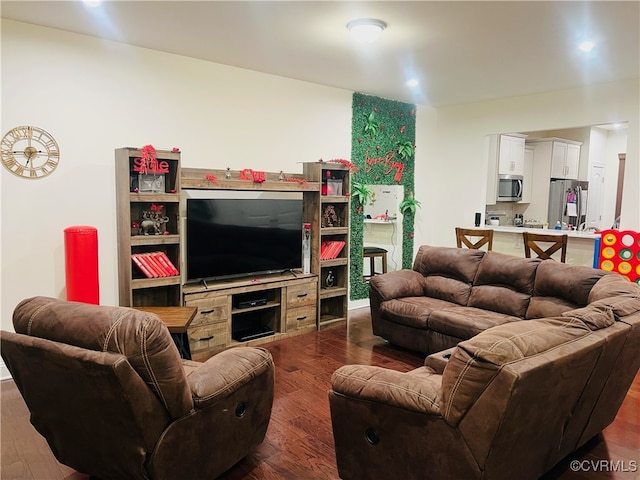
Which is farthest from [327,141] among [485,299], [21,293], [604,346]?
[604,346]

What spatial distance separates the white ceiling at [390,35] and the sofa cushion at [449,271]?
5.99 ft

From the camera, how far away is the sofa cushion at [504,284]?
4102mm

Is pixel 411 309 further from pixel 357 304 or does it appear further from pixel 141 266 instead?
pixel 141 266

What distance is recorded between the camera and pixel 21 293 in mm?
3758

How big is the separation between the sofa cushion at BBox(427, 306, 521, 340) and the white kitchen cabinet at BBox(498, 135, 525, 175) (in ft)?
11.9

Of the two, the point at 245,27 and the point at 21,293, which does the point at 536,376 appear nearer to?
the point at 245,27

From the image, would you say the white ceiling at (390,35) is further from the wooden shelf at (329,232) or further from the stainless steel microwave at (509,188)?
the stainless steel microwave at (509,188)

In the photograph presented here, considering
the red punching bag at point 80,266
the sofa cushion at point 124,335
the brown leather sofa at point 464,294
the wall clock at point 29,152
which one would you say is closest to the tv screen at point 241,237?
the red punching bag at point 80,266

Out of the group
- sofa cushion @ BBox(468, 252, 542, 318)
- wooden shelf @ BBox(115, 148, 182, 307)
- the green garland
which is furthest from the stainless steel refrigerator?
wooden shelf @ BBox(115, 148, 182, 307)

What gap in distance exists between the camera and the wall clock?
143 inches

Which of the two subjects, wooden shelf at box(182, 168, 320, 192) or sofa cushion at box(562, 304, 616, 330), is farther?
wooden shelf at box(182, 168, 320, 192)

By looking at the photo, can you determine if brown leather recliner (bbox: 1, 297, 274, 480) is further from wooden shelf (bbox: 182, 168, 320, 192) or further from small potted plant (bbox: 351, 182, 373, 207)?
small potted plant (bbox: 351, 182, 373, 207)

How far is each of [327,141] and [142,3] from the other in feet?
9.25

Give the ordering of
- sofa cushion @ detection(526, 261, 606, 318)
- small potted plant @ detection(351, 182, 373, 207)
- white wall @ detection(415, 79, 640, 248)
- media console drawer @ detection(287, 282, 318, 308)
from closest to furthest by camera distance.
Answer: sofa cushion @ detection(526, 261, 606, 318) → media console drawer @ detection(287, 282, 318, 308) → white wall @ detection(415, 79, 640, 248) → small potted plant @ detection(351, 182, 373, 207)
